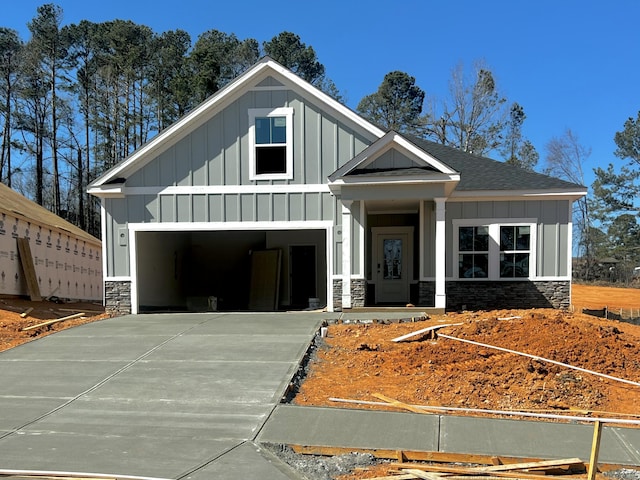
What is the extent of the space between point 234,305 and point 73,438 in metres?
13.3

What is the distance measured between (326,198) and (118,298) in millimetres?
5984

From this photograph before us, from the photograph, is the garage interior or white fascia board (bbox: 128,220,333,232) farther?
the garage interior

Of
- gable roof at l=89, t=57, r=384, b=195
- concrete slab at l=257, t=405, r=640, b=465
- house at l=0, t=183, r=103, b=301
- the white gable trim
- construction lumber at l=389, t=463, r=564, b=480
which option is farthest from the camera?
house at l=0, t=183, r=103, b=301

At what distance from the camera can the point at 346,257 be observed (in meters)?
12.4

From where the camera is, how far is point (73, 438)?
515cm

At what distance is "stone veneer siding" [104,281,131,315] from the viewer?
13273 mm

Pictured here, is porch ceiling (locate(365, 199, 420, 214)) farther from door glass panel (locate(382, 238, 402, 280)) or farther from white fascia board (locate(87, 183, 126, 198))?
white fascia board (locate(87, 183, 126, 198))


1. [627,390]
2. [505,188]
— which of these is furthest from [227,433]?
[505,188]

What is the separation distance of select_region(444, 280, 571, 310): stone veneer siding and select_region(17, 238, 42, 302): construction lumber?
43.0 ft

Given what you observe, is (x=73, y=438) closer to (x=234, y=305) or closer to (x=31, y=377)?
(x=31, y=377)

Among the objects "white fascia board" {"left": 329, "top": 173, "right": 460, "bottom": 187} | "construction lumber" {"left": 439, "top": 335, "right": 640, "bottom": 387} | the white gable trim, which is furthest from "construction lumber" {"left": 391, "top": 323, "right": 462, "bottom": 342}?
the white gable trim

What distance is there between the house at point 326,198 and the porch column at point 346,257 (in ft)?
0.08

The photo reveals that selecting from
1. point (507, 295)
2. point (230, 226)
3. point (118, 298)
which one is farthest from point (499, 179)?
point (118, 298)

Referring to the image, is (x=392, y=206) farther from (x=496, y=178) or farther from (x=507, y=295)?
(x=507, y=295)
